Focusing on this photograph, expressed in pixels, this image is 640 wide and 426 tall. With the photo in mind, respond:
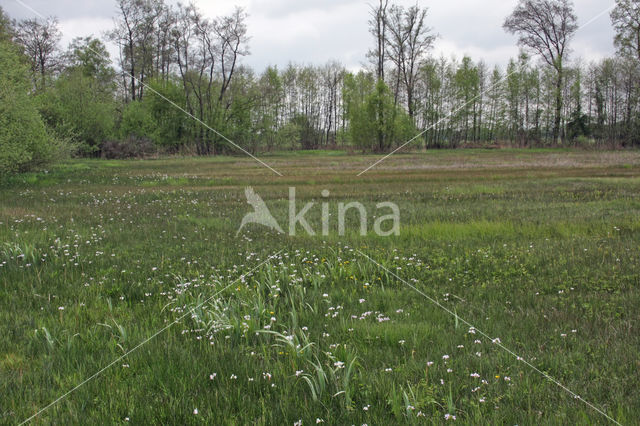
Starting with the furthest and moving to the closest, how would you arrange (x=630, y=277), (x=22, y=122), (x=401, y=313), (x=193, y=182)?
(x=193, y=182) < (x=22, y=122) < (x=630, y=277) < (x=401, y=313)

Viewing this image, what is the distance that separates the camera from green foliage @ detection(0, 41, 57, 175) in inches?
→ 763

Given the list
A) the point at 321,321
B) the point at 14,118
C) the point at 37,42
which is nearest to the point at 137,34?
the point at 37,42

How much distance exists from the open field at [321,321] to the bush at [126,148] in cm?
3717

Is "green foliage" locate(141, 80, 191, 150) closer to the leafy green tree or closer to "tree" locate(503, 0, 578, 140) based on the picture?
the leafy green tree

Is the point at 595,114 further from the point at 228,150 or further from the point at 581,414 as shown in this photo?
the point at 581,414

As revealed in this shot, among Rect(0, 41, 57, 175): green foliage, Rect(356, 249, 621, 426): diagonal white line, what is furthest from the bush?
Rect(356, 249, 621, 426): diagonal white line

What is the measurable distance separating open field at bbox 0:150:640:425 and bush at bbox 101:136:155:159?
37.2 m

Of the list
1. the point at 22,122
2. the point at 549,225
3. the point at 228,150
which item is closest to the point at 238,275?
the point at 549,225

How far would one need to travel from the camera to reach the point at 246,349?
Result: 4.29 meters

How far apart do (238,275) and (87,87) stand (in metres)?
45.3

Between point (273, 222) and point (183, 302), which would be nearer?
point (183, 302)

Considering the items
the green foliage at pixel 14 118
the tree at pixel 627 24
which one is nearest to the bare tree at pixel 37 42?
the green foliage at pixel 14 118

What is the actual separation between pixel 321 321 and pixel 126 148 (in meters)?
46.1

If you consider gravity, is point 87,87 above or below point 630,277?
above
